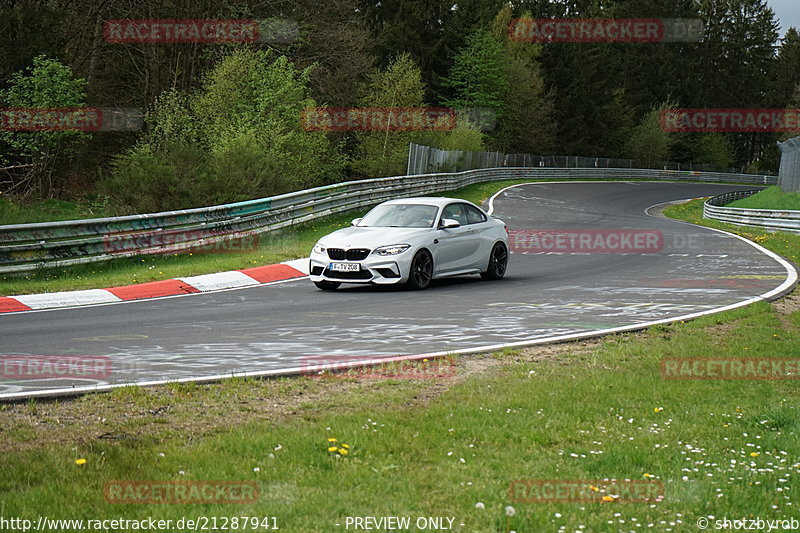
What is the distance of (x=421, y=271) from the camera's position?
1585 cm

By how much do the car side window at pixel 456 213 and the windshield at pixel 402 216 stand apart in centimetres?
28

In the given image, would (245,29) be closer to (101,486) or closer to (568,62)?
(101,486)

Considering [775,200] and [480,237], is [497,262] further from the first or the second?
[775,200]

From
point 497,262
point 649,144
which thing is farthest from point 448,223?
point 649,144

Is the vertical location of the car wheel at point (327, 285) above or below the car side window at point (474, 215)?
below

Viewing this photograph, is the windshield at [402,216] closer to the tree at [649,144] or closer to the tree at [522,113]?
the tree at [522,113]

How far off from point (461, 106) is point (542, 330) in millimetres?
76589

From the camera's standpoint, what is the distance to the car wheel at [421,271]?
15633 millimetres

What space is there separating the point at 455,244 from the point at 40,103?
2279 centimetres

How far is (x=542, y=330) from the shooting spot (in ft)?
37.6

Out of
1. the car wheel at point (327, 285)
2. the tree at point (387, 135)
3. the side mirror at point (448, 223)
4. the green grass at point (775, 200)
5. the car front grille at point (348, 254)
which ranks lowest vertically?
the car wheel at point (327, 285)

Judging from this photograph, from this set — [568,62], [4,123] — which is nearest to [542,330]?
[4,123]

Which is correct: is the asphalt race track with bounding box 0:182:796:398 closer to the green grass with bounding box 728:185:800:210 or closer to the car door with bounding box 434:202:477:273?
the car door with bounding box 434:202:477:273

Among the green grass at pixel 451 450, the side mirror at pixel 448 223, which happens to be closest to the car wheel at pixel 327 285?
the side mirror at pixel 448 223
